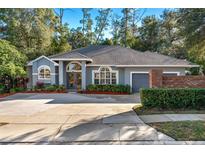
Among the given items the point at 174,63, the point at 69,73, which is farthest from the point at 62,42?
the point at 174,63

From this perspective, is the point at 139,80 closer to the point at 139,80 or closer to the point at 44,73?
the point at 139,80

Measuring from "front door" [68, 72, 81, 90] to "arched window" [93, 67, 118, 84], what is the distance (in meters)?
2.08

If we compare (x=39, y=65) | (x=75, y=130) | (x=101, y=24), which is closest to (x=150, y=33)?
(x=101, y=24)

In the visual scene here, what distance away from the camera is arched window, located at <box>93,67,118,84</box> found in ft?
71.2

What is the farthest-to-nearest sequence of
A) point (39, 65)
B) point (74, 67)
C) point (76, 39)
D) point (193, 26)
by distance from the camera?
point (76, 39), point (74, 67), point (39, 65), point (193, 26)

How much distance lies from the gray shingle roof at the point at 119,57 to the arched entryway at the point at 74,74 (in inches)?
48.2

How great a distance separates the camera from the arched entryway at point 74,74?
2220 cm

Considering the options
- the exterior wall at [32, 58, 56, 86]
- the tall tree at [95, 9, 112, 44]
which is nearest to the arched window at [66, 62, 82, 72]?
the exterior wall at [32, 58, 56, 86]

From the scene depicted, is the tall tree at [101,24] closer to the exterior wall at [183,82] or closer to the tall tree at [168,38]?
the tall tree at [168,38]

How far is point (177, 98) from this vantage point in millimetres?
10906

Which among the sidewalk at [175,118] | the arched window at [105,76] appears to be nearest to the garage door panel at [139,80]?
the arched window at [105,76]

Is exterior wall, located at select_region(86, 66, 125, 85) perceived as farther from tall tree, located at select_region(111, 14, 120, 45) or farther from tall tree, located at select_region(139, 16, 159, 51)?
tall tree, located at select_region(111, 14, 120, 45)

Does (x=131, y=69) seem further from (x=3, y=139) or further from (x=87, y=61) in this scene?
(x=3, y=139)

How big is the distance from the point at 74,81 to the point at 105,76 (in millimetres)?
3517
